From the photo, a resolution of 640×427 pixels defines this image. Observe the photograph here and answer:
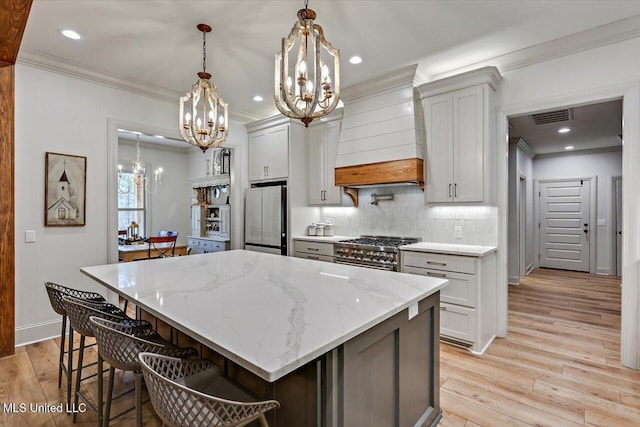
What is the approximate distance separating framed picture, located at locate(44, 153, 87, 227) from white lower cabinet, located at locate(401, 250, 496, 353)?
3590mm

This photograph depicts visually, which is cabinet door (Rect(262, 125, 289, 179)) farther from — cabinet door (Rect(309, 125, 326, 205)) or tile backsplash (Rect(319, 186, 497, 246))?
tile backsplash (Rect(319, 186, 497, 246))

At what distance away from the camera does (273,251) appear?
4594 millimetres

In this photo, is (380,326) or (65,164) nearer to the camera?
(380,326)

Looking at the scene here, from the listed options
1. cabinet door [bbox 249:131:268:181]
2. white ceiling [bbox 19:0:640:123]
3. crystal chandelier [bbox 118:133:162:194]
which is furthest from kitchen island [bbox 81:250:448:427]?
crystal chandelier [bbox 118:133:162:194]

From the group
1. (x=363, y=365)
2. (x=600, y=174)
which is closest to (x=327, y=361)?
(x=363, y=365)

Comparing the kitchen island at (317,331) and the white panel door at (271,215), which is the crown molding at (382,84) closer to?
the white panel door at (271,215)

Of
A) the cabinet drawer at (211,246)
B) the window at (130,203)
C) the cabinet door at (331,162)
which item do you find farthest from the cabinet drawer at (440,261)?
the window at (130,203)

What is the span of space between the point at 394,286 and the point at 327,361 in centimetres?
70

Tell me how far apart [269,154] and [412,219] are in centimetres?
223

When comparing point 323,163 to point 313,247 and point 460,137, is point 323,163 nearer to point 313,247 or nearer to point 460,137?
point 313,247

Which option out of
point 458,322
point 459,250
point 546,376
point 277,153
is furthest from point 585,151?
point 277,153

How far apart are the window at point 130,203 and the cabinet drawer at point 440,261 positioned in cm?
608

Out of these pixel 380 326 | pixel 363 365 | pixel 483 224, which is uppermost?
pixel 483 224

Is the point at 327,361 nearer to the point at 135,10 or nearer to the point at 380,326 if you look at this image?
the point at 380,326
